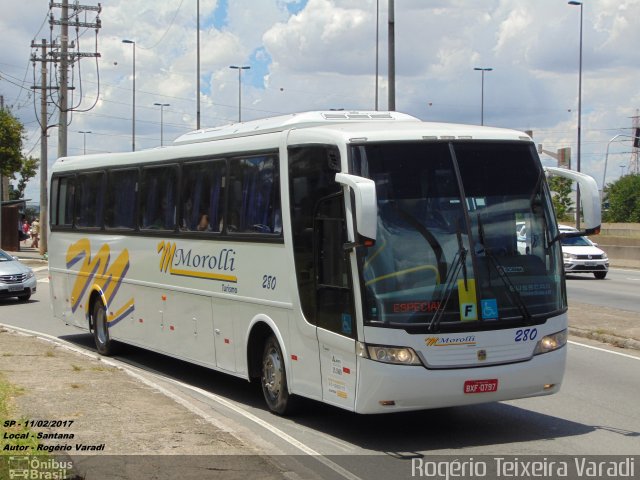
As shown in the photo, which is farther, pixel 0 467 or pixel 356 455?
pixel 356 455

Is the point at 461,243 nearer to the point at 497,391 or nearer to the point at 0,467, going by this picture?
the point at 497,391

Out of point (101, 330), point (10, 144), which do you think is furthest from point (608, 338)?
point (10, 144)

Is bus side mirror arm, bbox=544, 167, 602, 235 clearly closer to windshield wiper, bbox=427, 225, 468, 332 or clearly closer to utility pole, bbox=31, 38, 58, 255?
windshield wiper, bbox=427, 225, 468, 332

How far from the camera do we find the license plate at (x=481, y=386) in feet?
30.9

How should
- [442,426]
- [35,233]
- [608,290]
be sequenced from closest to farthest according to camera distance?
[442,426], [608,290], [35,233]

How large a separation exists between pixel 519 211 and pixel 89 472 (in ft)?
15.8

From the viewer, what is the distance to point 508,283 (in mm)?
9625

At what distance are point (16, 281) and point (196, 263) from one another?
15.3 metres

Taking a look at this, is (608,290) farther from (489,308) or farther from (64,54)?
(64,54)

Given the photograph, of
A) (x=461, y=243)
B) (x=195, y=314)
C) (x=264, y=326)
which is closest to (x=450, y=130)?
(x=461, y=243)

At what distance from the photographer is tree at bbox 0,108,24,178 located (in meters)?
61.9

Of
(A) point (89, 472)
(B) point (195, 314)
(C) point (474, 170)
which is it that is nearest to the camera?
(A) point (89, 472)

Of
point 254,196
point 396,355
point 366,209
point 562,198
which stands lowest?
point 396,355

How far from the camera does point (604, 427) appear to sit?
10.4 m
